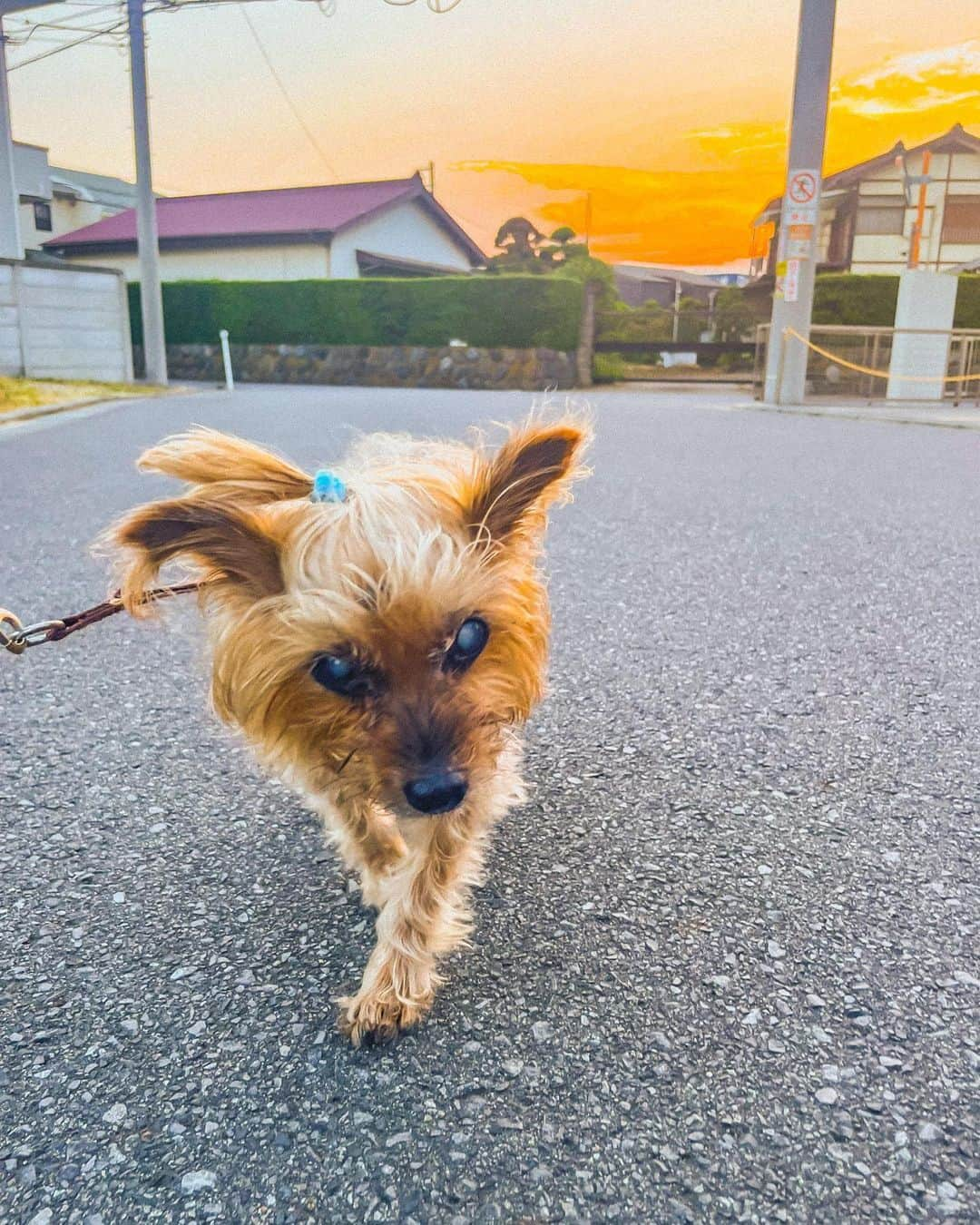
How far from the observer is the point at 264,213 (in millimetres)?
37062

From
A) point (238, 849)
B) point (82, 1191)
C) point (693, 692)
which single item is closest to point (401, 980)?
point (82, 1191)

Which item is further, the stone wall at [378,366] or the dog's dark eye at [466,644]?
the stone wall at [378,366]

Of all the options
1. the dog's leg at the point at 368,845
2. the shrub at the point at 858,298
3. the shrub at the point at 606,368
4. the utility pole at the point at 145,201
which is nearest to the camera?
the dog's leg at the point at 368,845

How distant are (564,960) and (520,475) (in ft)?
3.42

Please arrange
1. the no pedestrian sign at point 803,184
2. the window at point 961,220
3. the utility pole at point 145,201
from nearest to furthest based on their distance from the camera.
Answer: the no pedestrian sign at point 803,184 → the utility pole at point 145,201 → the window at point 961,220

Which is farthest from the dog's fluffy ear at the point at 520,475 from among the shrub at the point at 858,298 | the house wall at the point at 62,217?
the house wall at the point at 62,217

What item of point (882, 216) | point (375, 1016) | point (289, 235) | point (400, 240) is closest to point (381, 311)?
point (289, 235)

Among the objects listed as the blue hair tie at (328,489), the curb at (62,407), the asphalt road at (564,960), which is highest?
the blue hair tie at (328,489)

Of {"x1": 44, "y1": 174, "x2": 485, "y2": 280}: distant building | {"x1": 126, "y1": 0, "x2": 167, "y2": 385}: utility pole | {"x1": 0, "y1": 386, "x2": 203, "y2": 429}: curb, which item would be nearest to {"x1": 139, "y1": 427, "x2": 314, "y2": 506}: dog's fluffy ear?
{"x1": 0, "y1": 386, "x2": 203, "y2": 429}: curb

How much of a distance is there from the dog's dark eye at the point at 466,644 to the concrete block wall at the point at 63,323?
2028 centimetres

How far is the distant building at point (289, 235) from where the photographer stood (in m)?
34.7

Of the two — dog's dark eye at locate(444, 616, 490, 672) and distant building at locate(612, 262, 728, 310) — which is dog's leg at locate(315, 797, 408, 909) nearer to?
dog's dark eye at locate(444, 616, 490, 672)

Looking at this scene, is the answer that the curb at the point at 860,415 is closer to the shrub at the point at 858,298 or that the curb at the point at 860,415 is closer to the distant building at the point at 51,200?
the shrub at the point at 858,298

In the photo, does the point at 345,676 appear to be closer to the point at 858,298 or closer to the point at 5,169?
the point at 858,298
